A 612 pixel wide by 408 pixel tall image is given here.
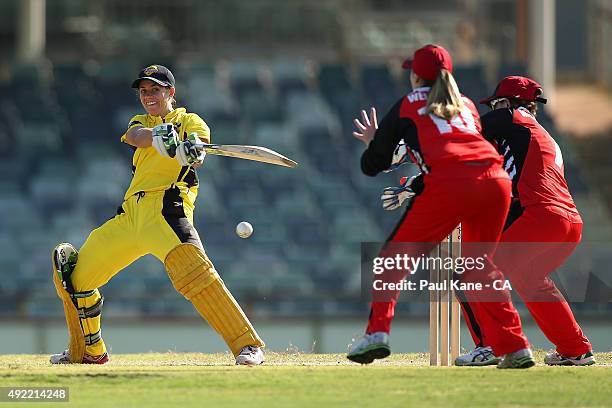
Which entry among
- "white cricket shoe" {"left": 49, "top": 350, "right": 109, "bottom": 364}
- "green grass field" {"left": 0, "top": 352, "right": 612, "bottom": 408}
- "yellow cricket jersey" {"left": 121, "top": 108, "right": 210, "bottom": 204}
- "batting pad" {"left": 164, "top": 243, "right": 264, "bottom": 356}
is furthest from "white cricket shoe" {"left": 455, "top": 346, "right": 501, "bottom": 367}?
"white cricket shoe" {"left": 49, "top": 350, "right": 109, "bottom": 364}

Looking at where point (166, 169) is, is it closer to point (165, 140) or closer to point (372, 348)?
point (165, 140)

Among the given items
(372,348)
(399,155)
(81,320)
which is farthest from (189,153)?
(372,348)

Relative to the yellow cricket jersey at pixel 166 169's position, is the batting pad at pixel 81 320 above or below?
below

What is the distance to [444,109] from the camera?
727cm

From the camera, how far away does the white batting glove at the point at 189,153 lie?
7.83 meters

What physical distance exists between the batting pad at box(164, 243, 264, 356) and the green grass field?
39 centimetres

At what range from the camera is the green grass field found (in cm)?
643

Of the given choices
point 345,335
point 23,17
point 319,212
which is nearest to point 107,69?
point 23,17

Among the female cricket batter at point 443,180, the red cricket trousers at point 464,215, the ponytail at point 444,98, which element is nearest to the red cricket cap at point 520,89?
the female cricket batter at point 443,180

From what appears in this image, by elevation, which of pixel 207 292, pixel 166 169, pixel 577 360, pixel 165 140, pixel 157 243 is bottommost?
pixel 577 360

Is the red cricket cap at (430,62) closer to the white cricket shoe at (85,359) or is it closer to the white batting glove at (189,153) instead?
the white batting glove at (189,153)

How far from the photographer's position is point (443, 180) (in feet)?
23.4

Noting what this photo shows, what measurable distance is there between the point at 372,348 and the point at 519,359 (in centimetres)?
88

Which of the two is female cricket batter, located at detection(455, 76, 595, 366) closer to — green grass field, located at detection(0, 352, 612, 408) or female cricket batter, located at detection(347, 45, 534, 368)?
green grass field, located at detection(0, 352, 612, 408)
